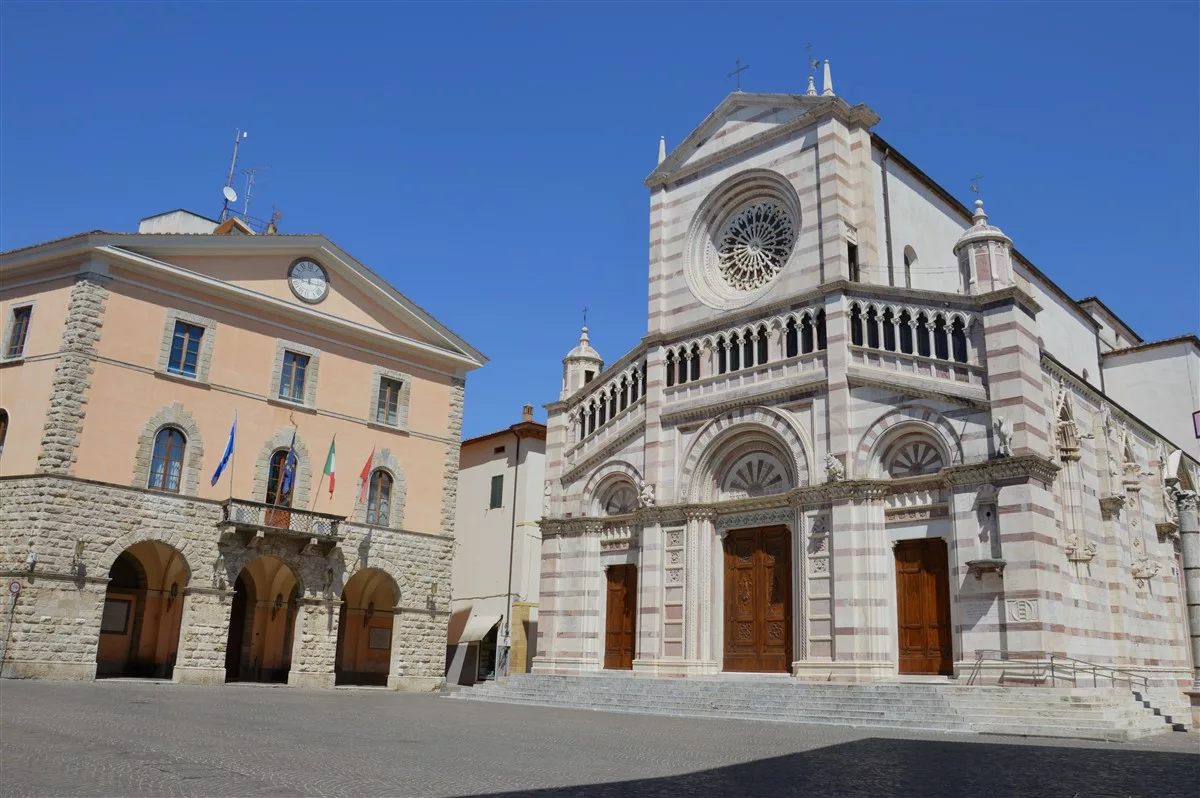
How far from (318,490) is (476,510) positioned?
10.6 meters

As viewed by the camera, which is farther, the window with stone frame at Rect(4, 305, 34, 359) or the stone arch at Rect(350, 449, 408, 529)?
the stone arch at Rect(350, 449, 408, 529)

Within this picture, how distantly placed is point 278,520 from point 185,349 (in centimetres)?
538

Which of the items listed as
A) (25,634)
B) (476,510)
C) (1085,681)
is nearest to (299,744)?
(25,634)

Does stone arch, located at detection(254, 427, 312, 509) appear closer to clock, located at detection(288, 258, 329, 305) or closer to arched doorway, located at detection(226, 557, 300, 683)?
arched doorway, located at detection(226, 557, 300, 683)

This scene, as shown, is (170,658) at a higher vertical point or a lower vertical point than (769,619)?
lower

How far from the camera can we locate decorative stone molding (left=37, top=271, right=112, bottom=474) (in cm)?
2402

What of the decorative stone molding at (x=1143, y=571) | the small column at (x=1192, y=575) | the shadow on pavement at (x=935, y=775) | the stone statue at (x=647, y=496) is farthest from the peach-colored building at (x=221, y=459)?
the small column at (x=1192, y=575)

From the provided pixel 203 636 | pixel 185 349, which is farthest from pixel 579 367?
pixel 203 636

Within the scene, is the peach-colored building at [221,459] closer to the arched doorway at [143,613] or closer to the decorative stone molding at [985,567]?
the arched doorway at [143,613]

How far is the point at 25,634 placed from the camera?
22.8 meters

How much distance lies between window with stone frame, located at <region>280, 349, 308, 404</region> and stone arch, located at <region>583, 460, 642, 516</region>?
902 cm

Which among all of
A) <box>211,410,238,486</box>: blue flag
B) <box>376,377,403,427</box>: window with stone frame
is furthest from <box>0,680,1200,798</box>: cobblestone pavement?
<box>376,377,403,427</box>: window with stone frame

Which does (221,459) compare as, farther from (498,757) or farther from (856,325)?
(498,757)

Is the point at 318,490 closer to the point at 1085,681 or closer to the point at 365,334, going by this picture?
the point at 365,334
